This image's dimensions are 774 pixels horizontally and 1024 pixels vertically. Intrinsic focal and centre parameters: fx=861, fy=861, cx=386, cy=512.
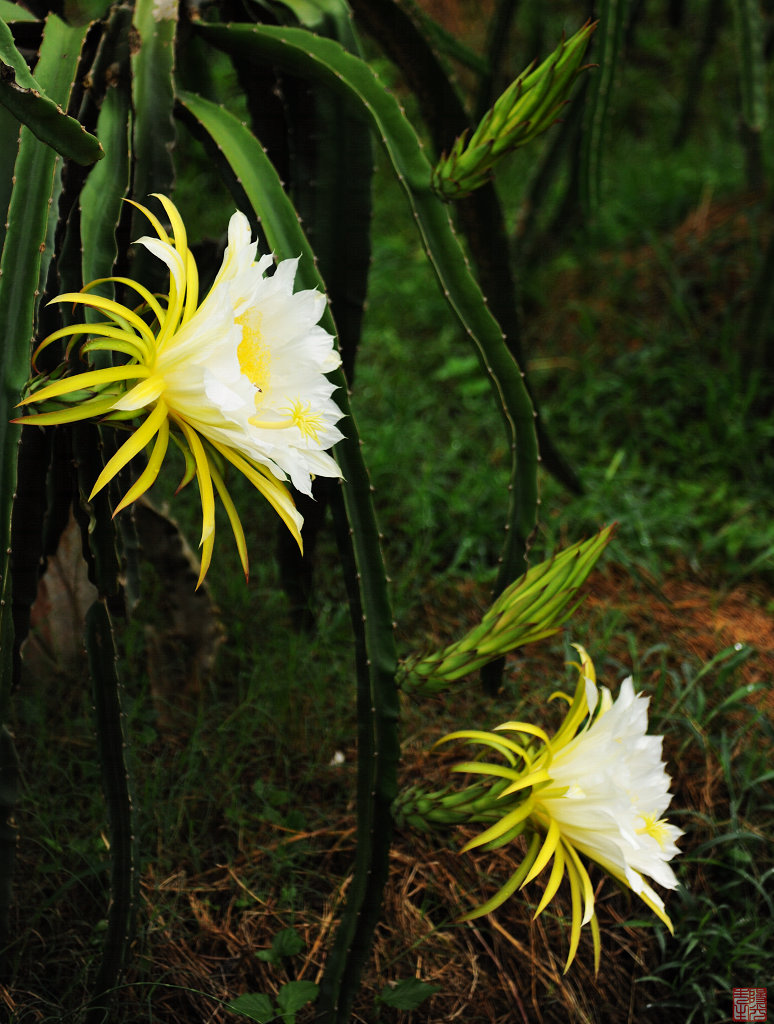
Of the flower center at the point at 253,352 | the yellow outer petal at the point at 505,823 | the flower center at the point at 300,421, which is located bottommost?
the yellow outer petal at the point at 505,823

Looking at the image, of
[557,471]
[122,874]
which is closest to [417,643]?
[557,471]

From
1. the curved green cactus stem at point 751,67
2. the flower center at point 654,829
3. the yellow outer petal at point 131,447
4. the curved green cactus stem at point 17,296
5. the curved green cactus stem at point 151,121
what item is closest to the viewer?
the yellow outer petal at point 131,447

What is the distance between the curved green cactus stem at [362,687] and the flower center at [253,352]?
0.18m

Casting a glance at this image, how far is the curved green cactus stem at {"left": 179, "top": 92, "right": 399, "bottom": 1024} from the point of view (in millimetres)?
1071

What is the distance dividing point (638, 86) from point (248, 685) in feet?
11.6

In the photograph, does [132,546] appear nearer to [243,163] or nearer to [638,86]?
[243,163]

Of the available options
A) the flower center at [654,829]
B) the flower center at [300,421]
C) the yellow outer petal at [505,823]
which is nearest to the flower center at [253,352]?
the flower center at [300,421]

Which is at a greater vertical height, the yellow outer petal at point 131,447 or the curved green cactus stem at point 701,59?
the curved green cactus stem at point 701,59

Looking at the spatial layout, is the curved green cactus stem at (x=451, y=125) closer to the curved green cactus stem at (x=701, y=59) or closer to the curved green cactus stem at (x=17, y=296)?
the curved green cactus stem at (x=17, y=296)

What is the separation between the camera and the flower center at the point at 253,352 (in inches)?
35.2

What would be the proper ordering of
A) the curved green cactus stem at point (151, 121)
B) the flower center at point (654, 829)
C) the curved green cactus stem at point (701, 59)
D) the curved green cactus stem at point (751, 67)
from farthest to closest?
the curved green cactus stem at point (701, 59), the curved green cactus stem at point (751, 67), the curved green cactus stem at point (151, 121), the flower center at point (654, 829)

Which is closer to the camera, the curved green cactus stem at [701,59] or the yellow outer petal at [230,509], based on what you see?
the yellow outer petal at [230,509]

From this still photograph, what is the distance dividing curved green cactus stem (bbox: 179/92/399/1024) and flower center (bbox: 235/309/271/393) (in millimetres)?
184

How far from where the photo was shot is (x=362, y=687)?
1082mm
